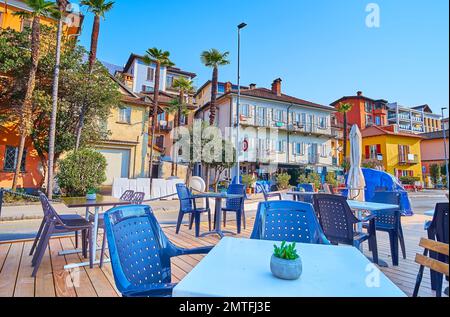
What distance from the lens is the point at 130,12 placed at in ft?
26.0

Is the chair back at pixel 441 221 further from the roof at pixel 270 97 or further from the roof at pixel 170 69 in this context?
the roof at pixel 170 69

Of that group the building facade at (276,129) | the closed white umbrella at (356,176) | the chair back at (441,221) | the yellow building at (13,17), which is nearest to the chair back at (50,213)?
the chair back at (441,221)

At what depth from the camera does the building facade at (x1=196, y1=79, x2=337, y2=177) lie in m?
24.6

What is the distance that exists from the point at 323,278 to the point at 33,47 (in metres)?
14.8

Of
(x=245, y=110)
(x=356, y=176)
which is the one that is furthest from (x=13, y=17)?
(x=356, y=176)

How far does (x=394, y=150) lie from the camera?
3222 cm

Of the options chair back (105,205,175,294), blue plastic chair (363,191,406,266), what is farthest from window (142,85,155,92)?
chair back (105,205,175,294)

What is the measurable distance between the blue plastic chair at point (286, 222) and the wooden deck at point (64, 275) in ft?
4.07

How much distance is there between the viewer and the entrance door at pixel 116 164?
16.5 metres

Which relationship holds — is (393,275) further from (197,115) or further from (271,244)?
(197,115)

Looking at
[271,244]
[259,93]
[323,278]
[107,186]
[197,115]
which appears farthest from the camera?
[197,115]

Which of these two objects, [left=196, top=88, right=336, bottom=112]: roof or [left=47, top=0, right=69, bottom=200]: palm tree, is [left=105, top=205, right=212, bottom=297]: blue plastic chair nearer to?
[left=47, top=0, right=69, bottom=200]: palm tree
